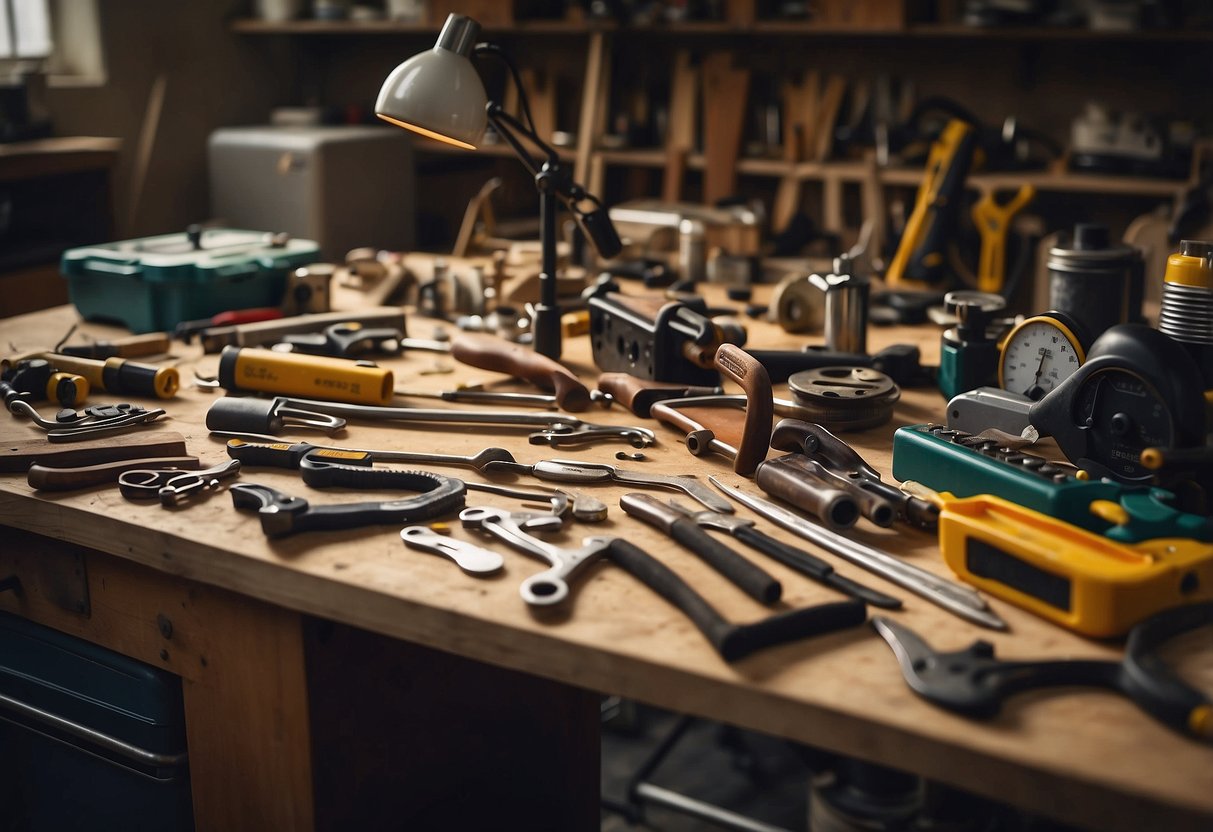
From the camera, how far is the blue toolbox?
4.21 ft

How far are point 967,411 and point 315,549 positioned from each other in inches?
30.6

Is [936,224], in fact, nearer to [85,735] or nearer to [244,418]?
[244,418]

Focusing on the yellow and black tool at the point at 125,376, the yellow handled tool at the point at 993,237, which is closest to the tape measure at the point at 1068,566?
the yellow and black tool at the point at 125,376

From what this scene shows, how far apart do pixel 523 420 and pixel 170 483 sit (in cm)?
43

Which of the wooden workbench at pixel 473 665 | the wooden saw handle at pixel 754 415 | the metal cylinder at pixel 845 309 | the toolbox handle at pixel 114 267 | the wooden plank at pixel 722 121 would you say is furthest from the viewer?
the wooden plank at pixel 722 121

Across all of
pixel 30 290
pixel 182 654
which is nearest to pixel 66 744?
pixel 182 654

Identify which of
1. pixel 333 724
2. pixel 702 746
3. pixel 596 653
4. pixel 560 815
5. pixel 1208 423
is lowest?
pixel 702 746

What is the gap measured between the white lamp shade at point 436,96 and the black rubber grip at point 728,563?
0.74m

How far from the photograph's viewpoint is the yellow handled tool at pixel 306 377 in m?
1.56

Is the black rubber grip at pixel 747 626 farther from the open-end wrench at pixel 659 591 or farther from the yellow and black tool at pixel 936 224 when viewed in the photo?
the yellow and black tool at pixel 936 224

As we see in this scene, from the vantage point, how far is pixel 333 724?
1.21m

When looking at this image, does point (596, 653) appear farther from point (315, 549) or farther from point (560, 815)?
point (560, 815)

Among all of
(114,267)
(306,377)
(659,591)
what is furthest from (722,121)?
(659,591)

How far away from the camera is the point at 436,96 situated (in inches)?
61.8
